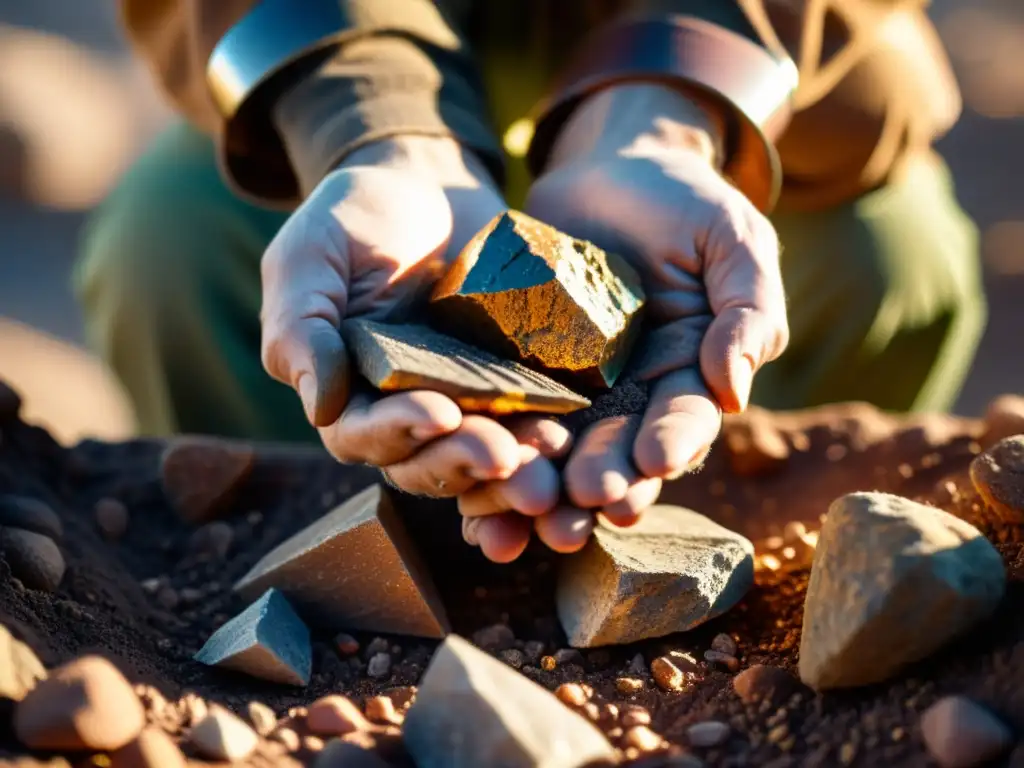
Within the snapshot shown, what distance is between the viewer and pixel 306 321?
1.32 m

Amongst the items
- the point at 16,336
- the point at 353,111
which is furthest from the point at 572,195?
the point at 16,336

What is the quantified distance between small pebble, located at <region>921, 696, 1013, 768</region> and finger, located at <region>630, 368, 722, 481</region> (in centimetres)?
39

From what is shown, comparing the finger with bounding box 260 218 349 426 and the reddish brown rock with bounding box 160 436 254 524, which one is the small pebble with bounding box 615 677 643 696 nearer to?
the finger with bounding box 260 218 349 426

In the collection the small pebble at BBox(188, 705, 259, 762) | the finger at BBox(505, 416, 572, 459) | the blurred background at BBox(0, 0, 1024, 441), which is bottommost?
the blurred background at BBox(0, 0, 1024, 441)

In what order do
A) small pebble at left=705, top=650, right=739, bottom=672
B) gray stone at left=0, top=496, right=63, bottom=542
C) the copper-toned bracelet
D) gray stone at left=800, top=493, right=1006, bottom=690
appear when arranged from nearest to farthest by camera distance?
gray stone at left=800, top=493, right=1006, bottom=690 < small pebble at left=705, top=650, right=739, bottom=672 < gray stone at left=0, top=496, right=63, bottom=542 < the copper-toned bracelet

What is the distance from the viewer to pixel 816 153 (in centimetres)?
226

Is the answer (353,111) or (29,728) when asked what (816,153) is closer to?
(353,111)

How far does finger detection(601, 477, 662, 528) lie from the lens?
4.01 ft

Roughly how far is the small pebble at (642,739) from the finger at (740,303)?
0.45m

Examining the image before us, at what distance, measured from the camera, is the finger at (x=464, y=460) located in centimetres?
118

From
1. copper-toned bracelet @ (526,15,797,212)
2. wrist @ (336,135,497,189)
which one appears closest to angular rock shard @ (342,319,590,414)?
wrist @ (336,135,497,189)

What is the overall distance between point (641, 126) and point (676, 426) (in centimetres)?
75

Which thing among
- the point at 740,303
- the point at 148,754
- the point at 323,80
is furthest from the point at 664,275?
the point at 148,754

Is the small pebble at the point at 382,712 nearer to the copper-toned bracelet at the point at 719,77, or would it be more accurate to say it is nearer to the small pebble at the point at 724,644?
the small pebble at the point at 724,644
